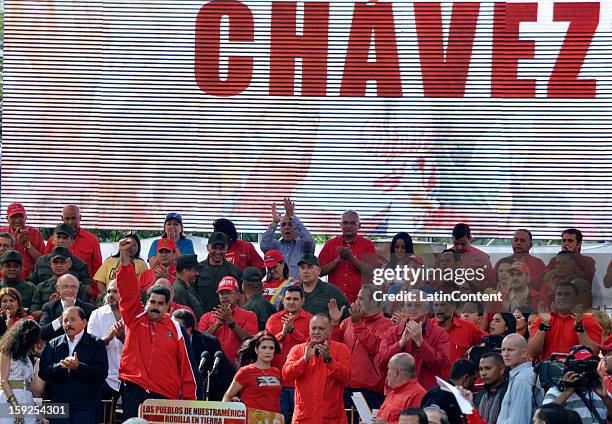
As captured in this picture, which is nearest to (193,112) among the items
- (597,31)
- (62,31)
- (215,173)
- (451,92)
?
(215,173)

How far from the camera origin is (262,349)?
12891mm

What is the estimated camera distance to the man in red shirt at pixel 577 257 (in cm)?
1537

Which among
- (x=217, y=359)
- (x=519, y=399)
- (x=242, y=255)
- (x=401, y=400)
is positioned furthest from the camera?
(x=242, y=255)

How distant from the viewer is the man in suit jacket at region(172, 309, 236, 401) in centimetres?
Answer: 1335

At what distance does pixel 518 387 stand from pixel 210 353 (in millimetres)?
3334

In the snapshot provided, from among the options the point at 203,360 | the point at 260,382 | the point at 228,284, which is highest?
the point at 228,284

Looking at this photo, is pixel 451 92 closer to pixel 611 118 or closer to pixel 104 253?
pixel 611 118

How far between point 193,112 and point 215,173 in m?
0.93

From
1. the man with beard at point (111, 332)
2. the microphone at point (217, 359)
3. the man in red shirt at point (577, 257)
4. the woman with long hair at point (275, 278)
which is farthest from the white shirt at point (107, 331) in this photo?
the man in red shirt at point (577, 257)

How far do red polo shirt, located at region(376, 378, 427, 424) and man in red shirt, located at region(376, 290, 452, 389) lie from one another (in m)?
0.95

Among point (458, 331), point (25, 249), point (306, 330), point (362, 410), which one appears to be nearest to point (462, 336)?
point (458, 331)

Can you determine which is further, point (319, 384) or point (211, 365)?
point (211, 365)

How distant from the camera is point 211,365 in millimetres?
13414

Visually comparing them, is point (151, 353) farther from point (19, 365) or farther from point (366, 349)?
point (366, 349)
